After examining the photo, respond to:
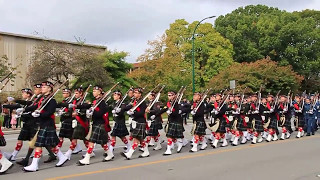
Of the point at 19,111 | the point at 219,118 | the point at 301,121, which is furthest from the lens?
the point at 301,121

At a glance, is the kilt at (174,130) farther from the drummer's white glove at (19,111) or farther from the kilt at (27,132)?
the drummer's white glove at (19,111)

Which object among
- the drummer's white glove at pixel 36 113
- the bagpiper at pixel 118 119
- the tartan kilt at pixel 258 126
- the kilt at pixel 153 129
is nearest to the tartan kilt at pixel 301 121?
the tartan kilt at pixel 258 126

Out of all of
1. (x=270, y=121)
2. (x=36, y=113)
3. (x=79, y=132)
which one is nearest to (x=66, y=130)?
(x=79, y=132)

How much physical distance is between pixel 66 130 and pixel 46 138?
5.52 ft

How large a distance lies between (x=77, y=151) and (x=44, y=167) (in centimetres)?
205

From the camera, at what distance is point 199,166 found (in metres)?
8.44

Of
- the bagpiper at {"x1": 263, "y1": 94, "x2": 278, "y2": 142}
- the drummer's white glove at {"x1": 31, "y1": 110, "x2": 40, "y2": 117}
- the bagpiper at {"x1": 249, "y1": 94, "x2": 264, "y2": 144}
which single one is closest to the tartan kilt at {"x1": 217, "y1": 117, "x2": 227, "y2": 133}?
the bagpiper at {"x1": 249, "y1": 94, "x2": 264, "y2": 144}

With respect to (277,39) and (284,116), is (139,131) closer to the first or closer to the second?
(284,116)

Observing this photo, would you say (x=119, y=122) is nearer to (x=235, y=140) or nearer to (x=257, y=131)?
(x=235, y=140)

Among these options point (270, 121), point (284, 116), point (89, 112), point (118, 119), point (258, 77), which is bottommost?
point (270, 121)

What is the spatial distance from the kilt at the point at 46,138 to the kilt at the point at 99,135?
2.77 ft

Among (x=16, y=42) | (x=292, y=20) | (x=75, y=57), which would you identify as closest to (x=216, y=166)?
(x=75, y=57)

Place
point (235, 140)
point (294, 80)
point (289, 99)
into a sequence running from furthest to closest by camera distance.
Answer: point (294, 80)
point (289, 99)
point (235, 140)

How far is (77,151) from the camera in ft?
33.2
